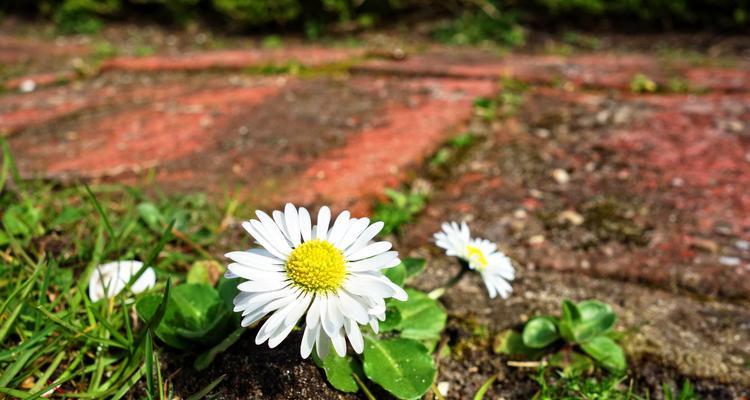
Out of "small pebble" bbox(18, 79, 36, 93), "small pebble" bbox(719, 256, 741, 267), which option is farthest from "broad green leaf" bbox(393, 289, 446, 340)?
"small pebble" bbox(18, 79, 36, 93)

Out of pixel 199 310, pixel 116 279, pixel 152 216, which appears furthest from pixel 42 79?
pixel 199 310

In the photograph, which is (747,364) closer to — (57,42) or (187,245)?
(187,245)

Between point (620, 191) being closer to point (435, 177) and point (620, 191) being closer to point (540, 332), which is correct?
point (435, 177)

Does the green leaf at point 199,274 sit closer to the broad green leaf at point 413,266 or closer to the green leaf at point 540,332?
the broad green leaf at point 413,266

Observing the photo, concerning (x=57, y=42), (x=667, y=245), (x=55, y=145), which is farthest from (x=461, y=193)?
(x=57, y=42)

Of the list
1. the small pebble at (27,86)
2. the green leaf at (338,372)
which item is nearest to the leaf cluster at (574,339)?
the green leaf at (338,372)

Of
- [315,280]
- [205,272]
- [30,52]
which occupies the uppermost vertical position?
[315,280]
